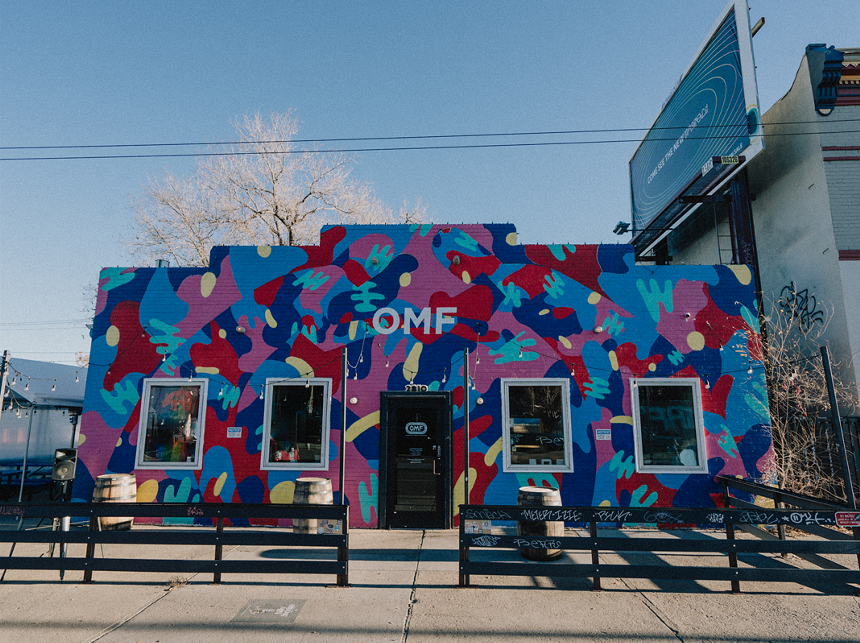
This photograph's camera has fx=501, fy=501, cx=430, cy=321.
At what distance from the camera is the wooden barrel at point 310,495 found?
789 centimetres

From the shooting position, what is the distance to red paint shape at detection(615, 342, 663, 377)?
923 cm

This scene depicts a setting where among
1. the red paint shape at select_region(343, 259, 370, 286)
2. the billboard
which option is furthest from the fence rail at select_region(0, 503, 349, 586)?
the billboard

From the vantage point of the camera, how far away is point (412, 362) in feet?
30.5

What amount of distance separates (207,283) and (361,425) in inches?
161

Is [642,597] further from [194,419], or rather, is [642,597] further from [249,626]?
[194,419]

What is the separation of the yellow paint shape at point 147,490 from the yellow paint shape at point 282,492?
2.15m

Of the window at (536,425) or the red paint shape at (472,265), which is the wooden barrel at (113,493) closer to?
the window at (536,425)

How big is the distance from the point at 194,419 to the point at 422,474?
4371mm

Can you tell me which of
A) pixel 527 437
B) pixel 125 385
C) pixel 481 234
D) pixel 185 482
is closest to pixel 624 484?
pixel 527 437

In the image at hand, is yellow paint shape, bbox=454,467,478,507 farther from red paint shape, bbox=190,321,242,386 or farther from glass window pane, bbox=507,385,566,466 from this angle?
red paint shape, bbox=190,321,242,386

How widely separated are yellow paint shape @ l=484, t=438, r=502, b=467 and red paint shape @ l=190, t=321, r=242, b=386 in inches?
189

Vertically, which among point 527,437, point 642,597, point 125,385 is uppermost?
point 125,385

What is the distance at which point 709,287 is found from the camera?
31.1ft

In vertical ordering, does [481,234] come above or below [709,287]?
above
